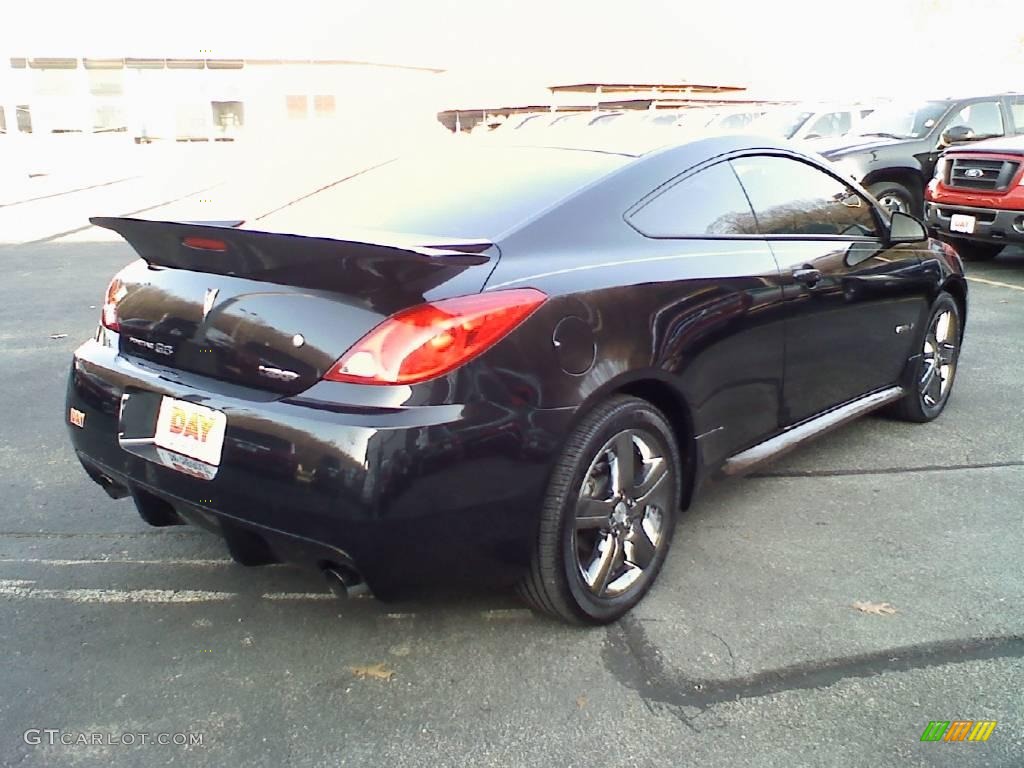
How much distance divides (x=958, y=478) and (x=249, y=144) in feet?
106

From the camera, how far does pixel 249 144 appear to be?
1302 inches

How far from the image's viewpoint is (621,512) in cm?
295

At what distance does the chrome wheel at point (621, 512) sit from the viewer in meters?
2.84

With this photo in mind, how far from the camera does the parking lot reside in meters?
2.41

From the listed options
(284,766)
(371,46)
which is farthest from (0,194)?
(371,46)

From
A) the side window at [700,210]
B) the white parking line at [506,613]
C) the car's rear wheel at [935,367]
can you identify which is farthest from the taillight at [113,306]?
the car's rear wheel at [935,367]

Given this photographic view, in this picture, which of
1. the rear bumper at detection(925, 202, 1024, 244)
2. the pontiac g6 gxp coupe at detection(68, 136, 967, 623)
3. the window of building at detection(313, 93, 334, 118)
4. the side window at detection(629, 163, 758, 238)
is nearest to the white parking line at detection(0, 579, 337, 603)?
the pontiac g6 gxp coupe at detection(68, 136, 967, 623)

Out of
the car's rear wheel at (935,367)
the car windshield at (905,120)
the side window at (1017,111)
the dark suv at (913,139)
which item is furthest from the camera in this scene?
the side window at (1017,111)

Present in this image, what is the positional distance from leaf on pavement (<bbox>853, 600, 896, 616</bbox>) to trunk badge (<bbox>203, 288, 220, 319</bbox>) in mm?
2255

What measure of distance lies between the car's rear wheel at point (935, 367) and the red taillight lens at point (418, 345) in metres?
3.00

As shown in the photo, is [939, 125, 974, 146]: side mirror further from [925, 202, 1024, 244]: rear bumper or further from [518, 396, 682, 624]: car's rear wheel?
[518, 396, 682, 624]: car's rear wheel

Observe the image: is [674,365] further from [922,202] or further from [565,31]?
[565,31]

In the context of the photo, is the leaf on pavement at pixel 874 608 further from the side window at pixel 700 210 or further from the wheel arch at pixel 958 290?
the wheel arch at pixel 958 290

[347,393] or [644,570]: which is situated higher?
[347,393]
